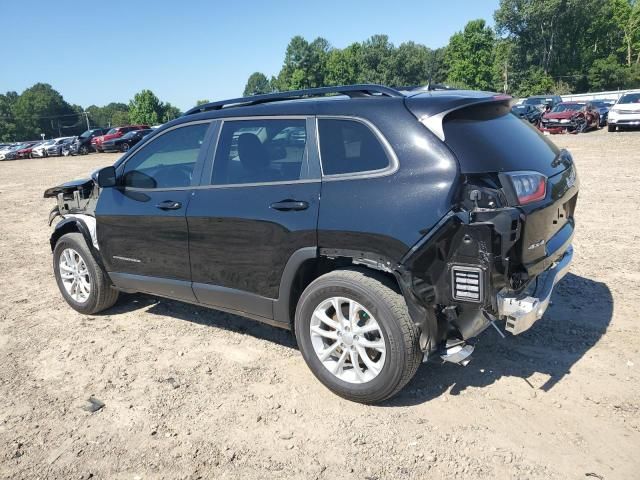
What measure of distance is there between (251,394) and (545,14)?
82658 mm

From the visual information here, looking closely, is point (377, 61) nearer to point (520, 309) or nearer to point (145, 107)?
point (145, 107)

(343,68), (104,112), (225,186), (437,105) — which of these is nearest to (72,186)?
(225,186)

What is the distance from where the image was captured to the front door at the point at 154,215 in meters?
4.03

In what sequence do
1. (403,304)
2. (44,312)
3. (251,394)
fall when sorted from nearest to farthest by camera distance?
(403,304) → (251,394) → (44,312)

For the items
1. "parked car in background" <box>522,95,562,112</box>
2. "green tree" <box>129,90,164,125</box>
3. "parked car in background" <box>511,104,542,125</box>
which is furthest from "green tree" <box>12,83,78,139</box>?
"parked car in background" <box>511,104,542,125</box>

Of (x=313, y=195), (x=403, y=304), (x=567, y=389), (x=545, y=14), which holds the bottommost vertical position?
(x=567, y=389)

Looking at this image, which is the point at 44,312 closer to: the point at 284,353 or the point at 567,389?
the point at 284,353

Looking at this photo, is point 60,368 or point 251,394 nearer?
point 251,394

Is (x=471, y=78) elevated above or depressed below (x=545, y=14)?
below

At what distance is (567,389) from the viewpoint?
3322mm

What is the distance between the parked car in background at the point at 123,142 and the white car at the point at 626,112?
26744 millimetres

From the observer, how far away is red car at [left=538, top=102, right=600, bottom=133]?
2438 cm

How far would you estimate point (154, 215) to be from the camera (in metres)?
4.15

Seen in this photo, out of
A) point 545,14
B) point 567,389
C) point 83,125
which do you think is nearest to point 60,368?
point 567,389
